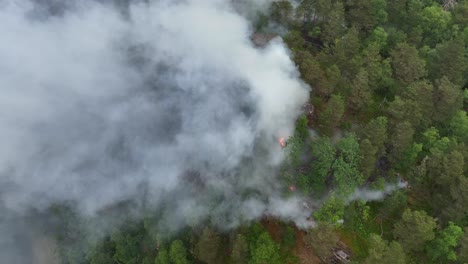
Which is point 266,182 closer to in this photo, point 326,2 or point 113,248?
point 113,248

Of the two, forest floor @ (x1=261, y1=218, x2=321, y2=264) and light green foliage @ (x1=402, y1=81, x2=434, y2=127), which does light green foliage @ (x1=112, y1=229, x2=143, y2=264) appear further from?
light green foliage @ (x1=402, y1=81, x2=434, y2=127)

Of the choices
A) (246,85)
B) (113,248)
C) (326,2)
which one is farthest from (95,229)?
(326,2)

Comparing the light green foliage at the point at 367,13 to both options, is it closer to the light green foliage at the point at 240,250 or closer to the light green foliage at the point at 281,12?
the light green foliage at the point at 281,12

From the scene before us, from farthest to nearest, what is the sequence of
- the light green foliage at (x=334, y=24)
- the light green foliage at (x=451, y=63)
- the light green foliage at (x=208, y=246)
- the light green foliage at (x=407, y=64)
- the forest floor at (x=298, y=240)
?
the light green foliage at (x=334, y=24), the light green foliage at (x=407, y=64), the light green foliage at (x=451, y=63), the forest floor at (x=298, y=240), the light green foliage at (x=208, y=246)

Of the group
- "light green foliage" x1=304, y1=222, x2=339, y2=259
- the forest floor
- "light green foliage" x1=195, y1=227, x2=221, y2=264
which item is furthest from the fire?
"light green foliage" x1=195, y1=227, x2=221, y2=264

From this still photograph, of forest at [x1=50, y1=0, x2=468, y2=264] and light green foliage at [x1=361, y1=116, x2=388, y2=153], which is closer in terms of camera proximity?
forest at [x1=50, y1=0, x2=468, y2=264]

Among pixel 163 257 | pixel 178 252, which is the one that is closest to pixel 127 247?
pixel 163 257

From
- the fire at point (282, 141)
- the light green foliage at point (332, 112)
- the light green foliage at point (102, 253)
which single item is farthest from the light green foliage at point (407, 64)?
the light green foliage at point (102, 253)

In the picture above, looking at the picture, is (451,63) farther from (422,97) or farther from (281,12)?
(281,12)
